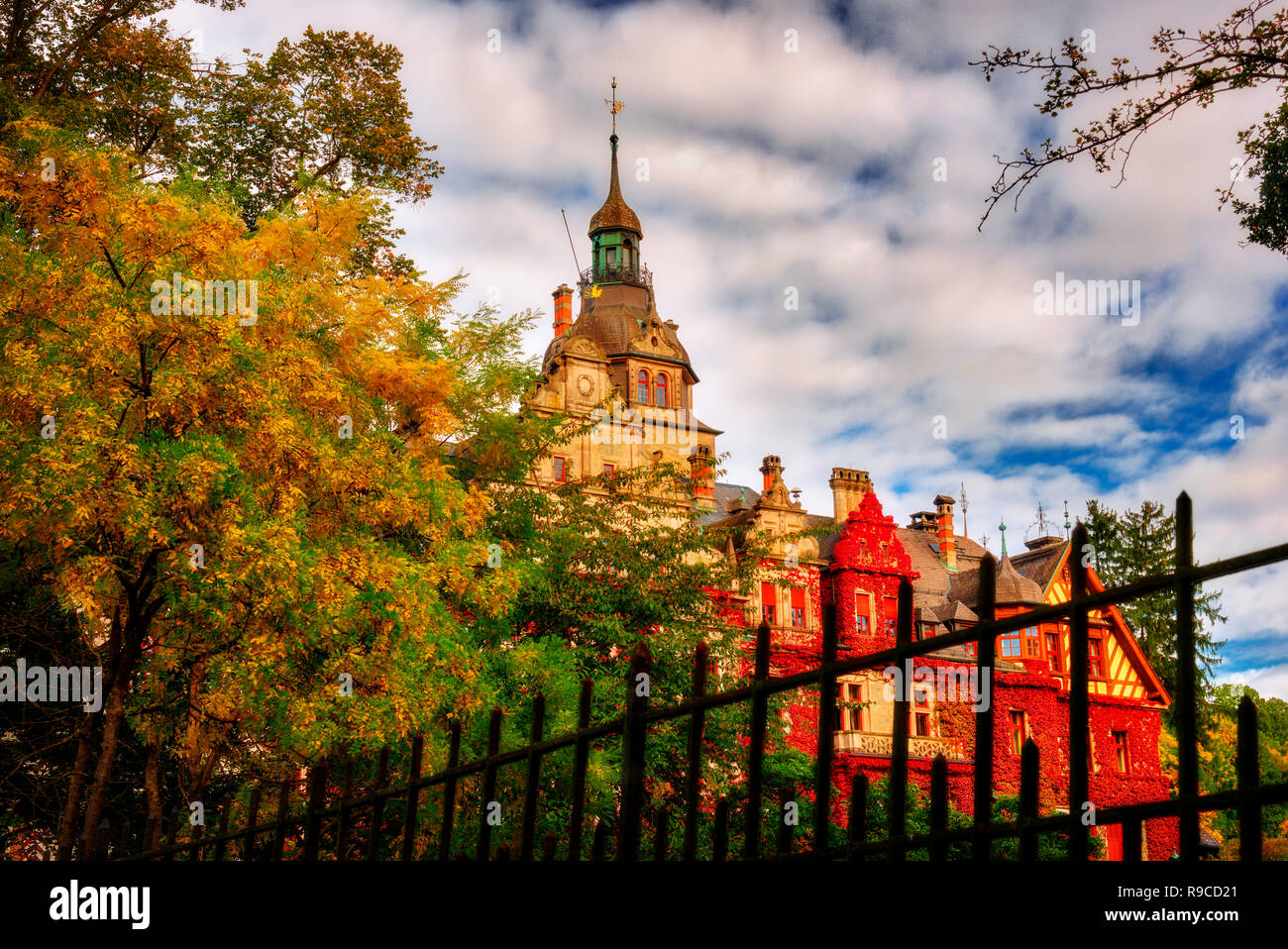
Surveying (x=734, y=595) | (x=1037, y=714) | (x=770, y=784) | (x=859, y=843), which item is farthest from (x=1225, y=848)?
(x=859, y=843)

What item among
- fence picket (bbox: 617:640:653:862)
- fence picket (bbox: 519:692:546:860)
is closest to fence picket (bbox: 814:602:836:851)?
fence picket (bbox: 617:640:653:862)

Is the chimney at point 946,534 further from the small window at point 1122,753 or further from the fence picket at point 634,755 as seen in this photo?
the fence picket at point 634,755

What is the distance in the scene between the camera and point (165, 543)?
40.0 feet

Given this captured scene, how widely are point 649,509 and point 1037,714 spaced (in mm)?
21179

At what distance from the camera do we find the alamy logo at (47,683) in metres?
16.0

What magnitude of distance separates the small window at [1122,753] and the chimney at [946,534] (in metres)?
9.92

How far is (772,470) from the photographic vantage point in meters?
39.2

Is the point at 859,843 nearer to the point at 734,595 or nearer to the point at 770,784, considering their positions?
the point at 770,784

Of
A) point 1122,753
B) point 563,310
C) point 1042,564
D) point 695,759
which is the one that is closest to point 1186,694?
point 695,759

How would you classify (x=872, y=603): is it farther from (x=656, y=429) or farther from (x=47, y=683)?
(x=47, y=683)

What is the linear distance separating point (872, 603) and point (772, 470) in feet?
19.0

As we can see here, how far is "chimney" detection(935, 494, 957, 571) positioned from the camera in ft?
160

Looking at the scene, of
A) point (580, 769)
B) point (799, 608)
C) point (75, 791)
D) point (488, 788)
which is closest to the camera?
point (580, 769)
